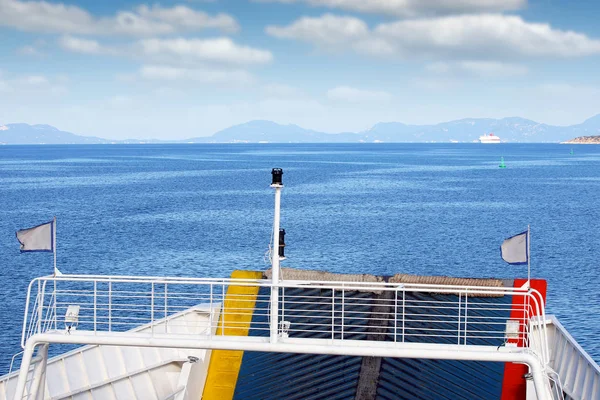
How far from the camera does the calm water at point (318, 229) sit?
2293 inches

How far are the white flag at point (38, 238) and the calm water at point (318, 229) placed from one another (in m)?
25.6

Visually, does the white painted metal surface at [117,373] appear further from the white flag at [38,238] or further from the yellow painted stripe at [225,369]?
the white flag at [38,238]

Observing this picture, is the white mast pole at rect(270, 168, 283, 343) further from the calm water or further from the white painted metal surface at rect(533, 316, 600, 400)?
the calm water

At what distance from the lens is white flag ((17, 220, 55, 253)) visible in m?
16.0

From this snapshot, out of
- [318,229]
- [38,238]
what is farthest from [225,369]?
[318,229]

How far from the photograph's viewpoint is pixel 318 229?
7950cm

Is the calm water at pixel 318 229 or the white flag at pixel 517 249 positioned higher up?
the white flag at pixel 517 249

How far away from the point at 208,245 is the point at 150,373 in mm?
46264

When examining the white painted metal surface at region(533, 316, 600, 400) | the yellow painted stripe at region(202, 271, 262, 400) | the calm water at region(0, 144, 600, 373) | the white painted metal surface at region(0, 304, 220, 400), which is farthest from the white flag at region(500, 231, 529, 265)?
the calm water at region(0, 144, 600, 373)

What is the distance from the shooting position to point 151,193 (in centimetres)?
11988

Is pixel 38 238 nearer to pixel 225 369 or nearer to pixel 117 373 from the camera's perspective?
pixel 225 369

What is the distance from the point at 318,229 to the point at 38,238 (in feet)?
210

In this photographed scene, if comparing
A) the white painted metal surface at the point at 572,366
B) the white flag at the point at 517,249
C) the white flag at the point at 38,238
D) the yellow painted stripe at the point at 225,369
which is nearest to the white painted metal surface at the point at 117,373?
the yellow painted stripe at the point at 225,369

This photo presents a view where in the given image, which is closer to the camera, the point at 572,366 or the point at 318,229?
the point at 572,366
